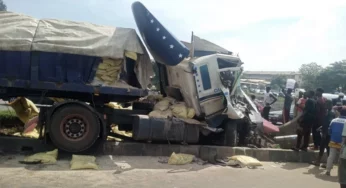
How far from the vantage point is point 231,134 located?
8.84 metres

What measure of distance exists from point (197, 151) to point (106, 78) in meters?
2.62

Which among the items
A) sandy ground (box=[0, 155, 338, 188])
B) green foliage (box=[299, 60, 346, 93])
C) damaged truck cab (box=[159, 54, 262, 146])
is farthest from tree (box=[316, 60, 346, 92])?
sandy ground (box=[0, 155, 338, 188])

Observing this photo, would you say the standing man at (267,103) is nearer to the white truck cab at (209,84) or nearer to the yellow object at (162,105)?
the white truck cab at (209,84)

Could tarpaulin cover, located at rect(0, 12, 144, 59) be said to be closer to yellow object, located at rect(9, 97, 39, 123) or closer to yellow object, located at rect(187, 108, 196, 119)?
yellow object, located at rect(187, 108, 196, 119)

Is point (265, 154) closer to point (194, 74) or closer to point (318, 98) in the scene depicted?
point (318, 98)

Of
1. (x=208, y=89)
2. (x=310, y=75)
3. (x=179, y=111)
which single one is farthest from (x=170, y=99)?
(x=310, y=75)

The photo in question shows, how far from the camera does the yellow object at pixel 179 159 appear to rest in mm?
7629

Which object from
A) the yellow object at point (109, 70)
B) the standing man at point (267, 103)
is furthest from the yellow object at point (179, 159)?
the standing man at point (267, 103)

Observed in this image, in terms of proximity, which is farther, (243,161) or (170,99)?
(170,99)

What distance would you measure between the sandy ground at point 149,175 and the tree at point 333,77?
31.9 m

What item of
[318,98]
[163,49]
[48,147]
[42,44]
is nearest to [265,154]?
[318,98]

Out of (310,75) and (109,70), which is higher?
(310,75)

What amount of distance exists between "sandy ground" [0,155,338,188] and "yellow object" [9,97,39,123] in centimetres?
228

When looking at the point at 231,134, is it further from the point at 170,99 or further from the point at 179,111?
the point at 170,99
